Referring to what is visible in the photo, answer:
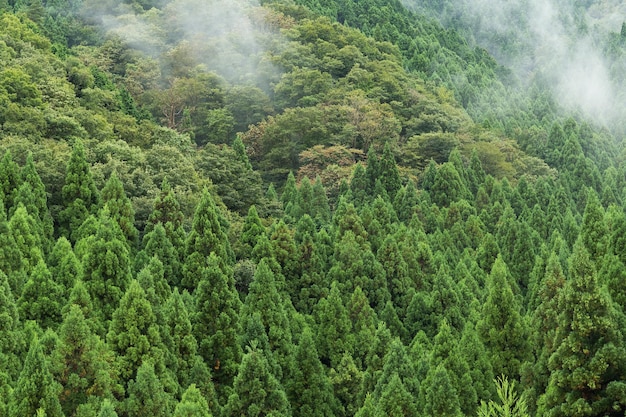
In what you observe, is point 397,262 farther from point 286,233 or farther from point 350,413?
point 350,413

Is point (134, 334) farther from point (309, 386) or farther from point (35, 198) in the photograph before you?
point (35, 198)

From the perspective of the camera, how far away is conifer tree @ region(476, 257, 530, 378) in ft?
91.0

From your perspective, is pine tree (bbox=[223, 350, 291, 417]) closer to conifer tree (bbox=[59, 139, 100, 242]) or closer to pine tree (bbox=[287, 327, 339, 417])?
pine tree (bbox=[287, 327, 339, 417])

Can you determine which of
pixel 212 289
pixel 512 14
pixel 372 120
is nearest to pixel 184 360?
pixel 212 289

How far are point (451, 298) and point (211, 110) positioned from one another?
31.8m

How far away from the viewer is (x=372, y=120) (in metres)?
55.7

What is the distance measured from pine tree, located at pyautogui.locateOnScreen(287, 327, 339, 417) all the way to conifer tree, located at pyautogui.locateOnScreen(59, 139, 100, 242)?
35.8 feet

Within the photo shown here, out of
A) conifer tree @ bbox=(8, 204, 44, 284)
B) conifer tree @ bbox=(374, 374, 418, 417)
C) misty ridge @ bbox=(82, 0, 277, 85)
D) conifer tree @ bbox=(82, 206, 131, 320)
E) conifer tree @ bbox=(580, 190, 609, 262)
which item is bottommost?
misty ridge @ bbox=(82, 0, 277, 85)

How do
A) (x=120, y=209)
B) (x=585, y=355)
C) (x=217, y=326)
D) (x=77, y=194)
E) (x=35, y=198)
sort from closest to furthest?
1. (x=585, y=355)
2. (x=217, y=326)
3. (x=35, y=198)
4. (x=120, y=209)
5. (x=77, y=194)

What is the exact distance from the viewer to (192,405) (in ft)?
68.9

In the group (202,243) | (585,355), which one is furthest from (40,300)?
(585,355)

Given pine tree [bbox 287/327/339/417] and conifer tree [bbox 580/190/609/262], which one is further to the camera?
conifer tree [bbox 580/190/609/262]

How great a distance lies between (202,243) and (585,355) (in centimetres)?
1392

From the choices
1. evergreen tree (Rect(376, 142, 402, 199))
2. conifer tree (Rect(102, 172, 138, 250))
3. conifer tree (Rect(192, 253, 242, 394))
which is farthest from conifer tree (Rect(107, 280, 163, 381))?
evergreen tree (Rect(376, 142, 402, 199))
